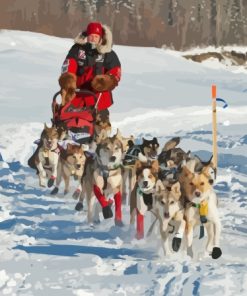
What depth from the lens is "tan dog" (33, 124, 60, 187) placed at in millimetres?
7790

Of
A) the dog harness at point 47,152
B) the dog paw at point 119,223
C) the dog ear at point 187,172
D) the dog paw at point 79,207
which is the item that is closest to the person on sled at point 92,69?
the dog harness at point 47,152

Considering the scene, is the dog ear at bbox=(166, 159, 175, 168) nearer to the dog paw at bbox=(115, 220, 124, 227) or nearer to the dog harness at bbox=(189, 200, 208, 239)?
the dog paw at bbox=(115, 220, 124, 227)

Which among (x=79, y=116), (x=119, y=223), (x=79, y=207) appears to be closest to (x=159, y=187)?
(x=119, y=223)

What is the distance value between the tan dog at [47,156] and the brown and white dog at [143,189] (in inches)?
88.3

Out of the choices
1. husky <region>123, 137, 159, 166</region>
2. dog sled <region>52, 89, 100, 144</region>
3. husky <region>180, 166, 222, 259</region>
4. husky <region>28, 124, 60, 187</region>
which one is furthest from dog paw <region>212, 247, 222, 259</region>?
husky <region>28, 124, 60, 187</region>

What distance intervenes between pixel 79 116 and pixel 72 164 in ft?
2.16

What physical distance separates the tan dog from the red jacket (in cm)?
48

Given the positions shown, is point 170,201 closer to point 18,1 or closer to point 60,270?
point 60,270

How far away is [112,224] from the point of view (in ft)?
20.3

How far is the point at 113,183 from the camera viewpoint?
604 cm

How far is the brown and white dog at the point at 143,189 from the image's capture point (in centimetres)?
531

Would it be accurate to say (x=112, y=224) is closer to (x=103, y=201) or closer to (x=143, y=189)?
(x=103, y=201)

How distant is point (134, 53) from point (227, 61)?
4.68m

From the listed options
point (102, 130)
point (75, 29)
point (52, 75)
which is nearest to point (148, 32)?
point (75, 29)
